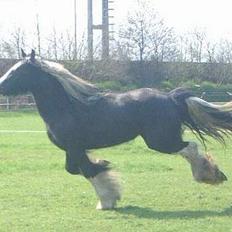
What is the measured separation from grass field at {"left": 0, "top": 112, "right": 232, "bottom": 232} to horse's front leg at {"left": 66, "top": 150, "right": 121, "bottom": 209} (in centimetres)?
18

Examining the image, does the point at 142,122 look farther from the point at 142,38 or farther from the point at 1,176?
the point at 142,38

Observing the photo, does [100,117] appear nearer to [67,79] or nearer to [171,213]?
[67,79]

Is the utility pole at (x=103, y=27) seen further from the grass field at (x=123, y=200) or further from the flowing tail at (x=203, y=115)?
the flowing tail at (x=203, y=115)

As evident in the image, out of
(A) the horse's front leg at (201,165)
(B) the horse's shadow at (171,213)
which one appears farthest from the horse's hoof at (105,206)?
(A) the horse's front leg at (201,165)

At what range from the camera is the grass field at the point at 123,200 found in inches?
297

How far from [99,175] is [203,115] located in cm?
166

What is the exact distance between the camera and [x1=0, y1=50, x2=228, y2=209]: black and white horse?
8.61m

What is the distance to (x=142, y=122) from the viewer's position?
870 centimetres

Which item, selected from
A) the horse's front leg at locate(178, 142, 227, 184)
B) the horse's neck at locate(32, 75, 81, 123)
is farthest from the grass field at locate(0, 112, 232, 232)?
the horse's neck at locate(32, 75, 81, 123)

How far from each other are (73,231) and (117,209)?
1.48 m

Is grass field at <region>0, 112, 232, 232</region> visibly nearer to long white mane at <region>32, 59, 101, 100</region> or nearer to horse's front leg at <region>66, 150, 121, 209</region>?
horse's front leg at <region>66, 150, 121, 209</region>

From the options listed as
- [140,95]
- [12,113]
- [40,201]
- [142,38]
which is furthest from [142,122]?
[142,38]

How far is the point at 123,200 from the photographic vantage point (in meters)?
9.30

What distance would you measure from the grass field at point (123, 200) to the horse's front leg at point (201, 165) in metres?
0.37
